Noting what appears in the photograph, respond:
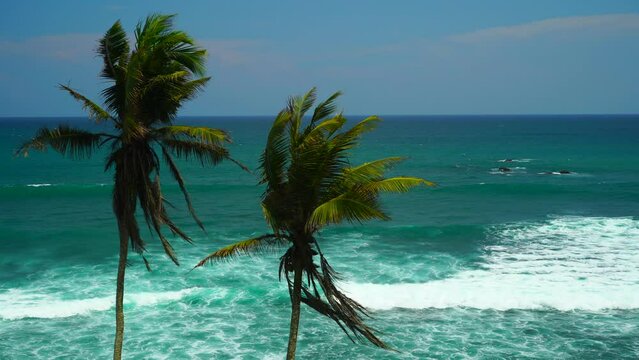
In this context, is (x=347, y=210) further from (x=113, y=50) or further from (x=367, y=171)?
(x=113, y=50)

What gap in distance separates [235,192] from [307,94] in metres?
45.5

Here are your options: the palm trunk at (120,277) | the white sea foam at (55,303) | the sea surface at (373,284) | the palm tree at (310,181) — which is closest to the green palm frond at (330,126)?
the palm tree at (310,181)

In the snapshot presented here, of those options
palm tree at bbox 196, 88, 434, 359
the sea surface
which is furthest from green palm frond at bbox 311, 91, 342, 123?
the sea surface

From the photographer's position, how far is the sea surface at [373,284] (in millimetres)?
20469

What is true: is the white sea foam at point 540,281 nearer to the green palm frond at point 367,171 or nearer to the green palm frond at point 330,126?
the green palm frond at point 367,171

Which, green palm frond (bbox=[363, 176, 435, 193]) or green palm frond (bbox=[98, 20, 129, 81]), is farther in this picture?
green palm frond (bbox=[98, 20, 129, 81])

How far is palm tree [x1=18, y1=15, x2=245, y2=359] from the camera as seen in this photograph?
10.8 meters

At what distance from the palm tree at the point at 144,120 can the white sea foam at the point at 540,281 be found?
46.7 ft

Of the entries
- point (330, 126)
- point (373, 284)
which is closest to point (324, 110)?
point (330, 126)

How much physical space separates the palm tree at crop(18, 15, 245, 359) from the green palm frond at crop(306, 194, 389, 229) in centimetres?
259

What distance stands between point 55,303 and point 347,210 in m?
18.4

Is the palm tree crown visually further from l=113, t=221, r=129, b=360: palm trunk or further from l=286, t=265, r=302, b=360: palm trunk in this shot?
l=286, t=265, r=302, b=360: palm trunk

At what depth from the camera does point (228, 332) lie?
71.3 ft

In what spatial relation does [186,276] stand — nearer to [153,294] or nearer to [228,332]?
[153,294]
